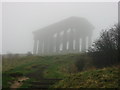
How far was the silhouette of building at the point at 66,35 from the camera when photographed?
5953cm

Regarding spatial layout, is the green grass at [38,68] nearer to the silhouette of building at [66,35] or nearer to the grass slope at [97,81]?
the grass slope at [97,81]

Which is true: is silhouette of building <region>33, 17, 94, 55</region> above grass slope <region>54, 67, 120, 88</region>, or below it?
above

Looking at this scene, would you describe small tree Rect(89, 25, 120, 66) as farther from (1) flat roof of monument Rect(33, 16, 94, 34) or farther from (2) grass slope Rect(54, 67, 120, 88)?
(1) flat roof of monument Rect(33, 16, 94, 34)

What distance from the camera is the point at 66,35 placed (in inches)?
2452

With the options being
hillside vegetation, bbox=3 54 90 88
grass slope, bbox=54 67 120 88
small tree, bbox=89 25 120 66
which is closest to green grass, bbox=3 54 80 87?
hillside vegetation, bbox=3 54 90 88

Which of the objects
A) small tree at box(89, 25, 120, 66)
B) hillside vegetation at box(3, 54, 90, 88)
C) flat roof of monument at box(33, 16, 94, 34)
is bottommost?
hillside vegetation at box(3, 54, 90, 88)

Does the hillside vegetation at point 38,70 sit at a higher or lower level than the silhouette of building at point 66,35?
lower

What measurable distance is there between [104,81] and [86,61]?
11.2 meters

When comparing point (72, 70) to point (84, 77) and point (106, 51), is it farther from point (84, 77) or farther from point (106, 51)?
point (84, 77)

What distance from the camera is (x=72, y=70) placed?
866 inches

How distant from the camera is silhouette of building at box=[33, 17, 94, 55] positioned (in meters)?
59.5

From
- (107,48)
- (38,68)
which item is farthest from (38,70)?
(107,48)

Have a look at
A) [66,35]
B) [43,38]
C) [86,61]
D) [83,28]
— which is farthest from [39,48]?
[86,61]

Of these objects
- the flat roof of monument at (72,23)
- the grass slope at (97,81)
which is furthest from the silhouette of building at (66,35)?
the grass slope at (97,81)
